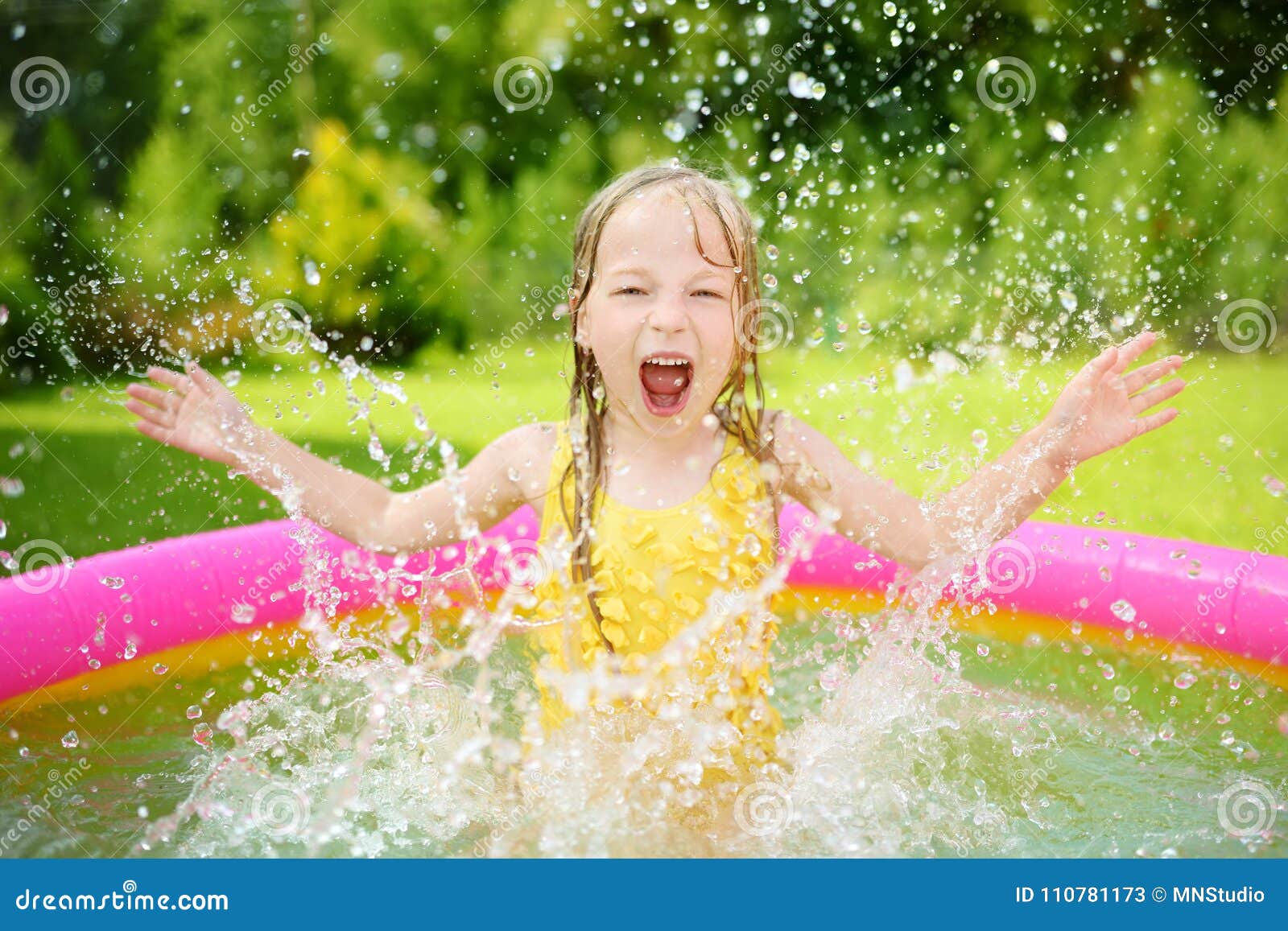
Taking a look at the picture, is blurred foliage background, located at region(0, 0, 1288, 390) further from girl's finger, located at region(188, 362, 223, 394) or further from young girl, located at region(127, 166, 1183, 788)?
young girl, located at region(127, 166, 1183, 788)

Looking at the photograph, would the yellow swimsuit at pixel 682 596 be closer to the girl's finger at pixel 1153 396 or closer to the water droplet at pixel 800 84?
the girl's finger at pixel 1153 396

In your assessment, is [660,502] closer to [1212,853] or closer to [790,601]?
[1212,853]

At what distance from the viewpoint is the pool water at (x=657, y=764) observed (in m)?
2.46

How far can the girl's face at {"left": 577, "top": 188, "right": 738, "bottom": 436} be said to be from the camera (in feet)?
8.20

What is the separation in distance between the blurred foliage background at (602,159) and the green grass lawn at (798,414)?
1.94 ft

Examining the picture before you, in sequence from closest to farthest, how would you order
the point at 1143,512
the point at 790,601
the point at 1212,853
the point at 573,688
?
the point at 1212,853
the point at 573,688
the point at 790,601
the point at 1143,512

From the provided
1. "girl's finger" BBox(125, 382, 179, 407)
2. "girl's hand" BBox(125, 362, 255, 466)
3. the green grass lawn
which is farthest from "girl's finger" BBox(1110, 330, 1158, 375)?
"girl's finger" BBox(125, 382, 179, 407)

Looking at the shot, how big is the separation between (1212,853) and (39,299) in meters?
8.35

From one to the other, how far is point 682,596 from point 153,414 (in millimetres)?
1163

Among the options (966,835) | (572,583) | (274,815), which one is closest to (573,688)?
(572,583)

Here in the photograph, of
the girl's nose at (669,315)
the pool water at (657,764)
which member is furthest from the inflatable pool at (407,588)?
the girl's nose at (669,315)

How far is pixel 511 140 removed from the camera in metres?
11.1

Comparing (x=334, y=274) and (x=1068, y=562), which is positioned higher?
(x=334, y=274)

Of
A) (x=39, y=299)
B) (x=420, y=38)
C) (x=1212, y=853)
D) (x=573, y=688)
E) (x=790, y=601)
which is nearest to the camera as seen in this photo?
(x=1212, y=853)
